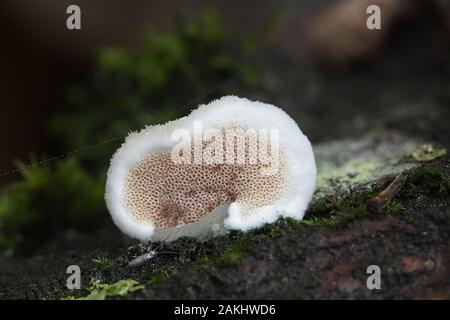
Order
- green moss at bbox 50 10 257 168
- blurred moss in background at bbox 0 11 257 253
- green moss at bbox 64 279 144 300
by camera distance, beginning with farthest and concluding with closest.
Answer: green moss at bbox 50 10 257 168
blurred moss in background at bbox 0 11 257 253
green moss at bbox 64 279 144 300

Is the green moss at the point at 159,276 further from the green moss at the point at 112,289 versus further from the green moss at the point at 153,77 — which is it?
the green moss at the point at 153,77

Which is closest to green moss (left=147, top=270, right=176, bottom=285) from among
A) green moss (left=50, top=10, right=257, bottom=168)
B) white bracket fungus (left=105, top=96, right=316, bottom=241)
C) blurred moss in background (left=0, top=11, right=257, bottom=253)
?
white bracket fungus (left=105, top=96, right=316, bottom=241)

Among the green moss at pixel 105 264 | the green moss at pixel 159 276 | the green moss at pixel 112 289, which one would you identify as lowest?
the green moss at pixel 112 289

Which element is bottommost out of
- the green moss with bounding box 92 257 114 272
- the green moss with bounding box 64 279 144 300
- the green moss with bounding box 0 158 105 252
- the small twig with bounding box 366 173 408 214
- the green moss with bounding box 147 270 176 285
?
the green moss with bounding box 64 279 144 300

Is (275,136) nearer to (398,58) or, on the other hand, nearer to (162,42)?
(162,42)

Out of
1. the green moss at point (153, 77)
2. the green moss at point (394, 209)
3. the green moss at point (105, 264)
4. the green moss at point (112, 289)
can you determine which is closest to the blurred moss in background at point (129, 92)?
the green moss at point (153, 77)

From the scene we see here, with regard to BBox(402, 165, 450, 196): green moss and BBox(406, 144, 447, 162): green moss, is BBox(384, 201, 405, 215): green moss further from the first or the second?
BBox(406, 144, 447, 162): green moss
